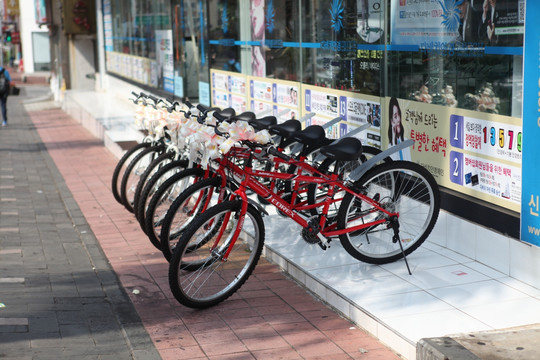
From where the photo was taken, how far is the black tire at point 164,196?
579 cm

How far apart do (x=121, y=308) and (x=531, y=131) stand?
298 centimetres

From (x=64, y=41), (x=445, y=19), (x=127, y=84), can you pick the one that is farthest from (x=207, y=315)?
(x=64, y=41)

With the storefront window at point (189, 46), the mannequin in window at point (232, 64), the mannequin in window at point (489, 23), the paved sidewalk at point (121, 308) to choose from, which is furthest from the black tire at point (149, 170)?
the storefront window at point (189, 46)

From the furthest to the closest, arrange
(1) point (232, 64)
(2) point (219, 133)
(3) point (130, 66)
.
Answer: (3) point (130, 66) < (1) point (232, 64) < (2) point (219, 133)

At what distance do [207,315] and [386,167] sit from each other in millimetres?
1594

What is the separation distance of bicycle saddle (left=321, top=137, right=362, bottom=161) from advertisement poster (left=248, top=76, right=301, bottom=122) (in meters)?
2.65

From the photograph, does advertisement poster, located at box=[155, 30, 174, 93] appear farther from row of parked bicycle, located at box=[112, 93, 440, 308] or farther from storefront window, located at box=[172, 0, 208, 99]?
row of parked bicycle, located at box=[112, 93, 440, 308]

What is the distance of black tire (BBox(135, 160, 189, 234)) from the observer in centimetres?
638

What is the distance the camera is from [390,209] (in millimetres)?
5434

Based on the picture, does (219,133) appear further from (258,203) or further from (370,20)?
(370,20)

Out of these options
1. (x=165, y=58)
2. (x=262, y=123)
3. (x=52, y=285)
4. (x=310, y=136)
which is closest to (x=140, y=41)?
(x=165, y=58)

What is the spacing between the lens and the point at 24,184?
10.7m

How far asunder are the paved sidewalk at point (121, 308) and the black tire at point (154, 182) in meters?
0.41

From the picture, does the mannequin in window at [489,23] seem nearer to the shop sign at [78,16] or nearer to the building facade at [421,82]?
the building facade at [421,82]
